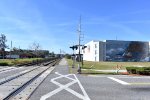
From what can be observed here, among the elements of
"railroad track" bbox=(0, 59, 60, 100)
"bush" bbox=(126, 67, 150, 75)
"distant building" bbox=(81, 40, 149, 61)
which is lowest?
"railroad track" bbox=(0, 59, 60, 100)

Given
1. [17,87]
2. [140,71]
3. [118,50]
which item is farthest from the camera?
[118,50]

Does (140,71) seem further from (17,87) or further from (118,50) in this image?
(118,50)

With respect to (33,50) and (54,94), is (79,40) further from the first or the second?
(33,50)

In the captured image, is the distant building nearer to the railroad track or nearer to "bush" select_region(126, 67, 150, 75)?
"bush" select_region(126, 67, 150, 75)

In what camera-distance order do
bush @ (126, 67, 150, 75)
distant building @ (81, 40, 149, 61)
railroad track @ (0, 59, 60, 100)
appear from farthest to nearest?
1. distant building @ (81, 40, 149, 61)
2. bush @ (126, 67, 150, 75)
3. railroad track @ (0, 59, 60, 100)

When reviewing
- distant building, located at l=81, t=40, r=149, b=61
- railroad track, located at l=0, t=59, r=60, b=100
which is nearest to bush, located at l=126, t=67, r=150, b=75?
railroad track, located at l=0, t=59, r=60, b=100

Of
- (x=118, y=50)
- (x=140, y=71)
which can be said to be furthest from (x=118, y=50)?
(x=140, y=71)

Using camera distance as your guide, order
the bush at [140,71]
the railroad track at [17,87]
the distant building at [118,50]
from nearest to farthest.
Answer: the railroad track at [17,87], the bush at [140,71], the distant building at [118,50]

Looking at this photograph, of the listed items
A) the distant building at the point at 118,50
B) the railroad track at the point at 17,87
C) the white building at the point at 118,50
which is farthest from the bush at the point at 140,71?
the distant building at the point at 118,50

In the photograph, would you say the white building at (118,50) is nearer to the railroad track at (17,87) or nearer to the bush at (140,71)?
the bush at (140,71)

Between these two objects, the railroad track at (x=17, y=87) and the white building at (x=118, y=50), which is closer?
the railroad track at (x=17, y=87)

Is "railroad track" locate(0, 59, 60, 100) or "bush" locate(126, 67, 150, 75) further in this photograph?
"bush" locate(126, 67, 150, 75)

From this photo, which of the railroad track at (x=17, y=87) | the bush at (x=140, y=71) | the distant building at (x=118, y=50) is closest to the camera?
the railroad track at (x=17, y=87)

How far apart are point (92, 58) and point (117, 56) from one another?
11.5m
